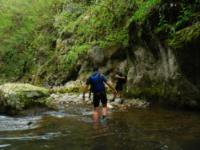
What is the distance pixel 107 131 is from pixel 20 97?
6859 millimetres

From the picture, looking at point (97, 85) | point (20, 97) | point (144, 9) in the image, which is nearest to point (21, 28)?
point (20, 97)

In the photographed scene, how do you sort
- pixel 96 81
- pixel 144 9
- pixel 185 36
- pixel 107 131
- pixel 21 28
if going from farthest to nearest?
1. pixel 21 28
2. pixel 144 9
3. pixel 185 36
4. pixel 96 81
5. pixel 107 131

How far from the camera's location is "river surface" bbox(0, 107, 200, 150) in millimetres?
10773

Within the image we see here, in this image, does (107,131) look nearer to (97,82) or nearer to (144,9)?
(97,82)

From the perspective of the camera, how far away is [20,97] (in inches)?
732

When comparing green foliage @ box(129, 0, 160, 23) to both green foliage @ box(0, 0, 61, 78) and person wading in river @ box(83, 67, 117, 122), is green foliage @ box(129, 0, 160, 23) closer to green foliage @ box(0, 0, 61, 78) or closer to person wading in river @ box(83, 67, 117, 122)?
person wading in river @ box(83, 67, 117, 122)

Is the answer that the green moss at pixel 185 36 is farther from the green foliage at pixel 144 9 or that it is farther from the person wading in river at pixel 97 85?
the person wading in river at pixel 97 85

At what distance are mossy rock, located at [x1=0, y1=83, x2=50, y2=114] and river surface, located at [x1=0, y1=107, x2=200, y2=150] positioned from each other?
3.36 feet

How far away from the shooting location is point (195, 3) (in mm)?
16328

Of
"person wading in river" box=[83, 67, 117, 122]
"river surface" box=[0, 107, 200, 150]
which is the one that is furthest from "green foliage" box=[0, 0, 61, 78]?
"person wading in river" box=[83, 67, 117, 122]

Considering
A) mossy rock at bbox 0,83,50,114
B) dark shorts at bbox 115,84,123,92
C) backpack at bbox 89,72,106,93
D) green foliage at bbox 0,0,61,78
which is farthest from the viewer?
green foliage at bbox 0,0,61,78

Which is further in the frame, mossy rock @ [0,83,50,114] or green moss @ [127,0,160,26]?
mossy rock @ [0,83,50,114]

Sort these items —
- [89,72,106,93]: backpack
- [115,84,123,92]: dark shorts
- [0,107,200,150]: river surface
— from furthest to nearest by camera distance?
[115,84,123,92]: dark shorts < [89,72,106,93]: backpack < [0,107,200,150]: river surface

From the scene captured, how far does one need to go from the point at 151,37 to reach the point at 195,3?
3239 millimetres
